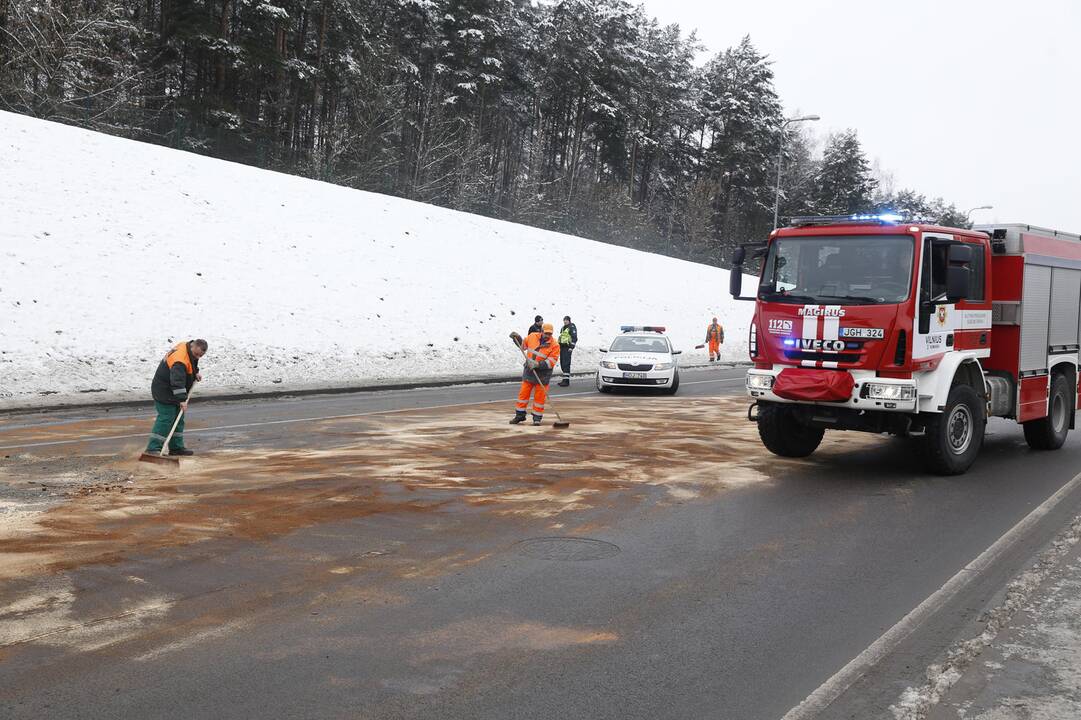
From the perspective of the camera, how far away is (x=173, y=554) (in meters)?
6.54

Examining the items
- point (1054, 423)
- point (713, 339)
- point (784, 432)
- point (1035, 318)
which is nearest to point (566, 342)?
point (713, 339)

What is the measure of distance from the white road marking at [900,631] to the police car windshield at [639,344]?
13.8 meters

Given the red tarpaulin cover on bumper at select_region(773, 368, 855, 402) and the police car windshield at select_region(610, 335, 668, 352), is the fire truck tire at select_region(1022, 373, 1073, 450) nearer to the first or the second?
the red tarpaulin cover on bumper at select_region(773, 368, 855, 402)

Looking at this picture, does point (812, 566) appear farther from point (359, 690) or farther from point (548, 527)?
point (359, 690)

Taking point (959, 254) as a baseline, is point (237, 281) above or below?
above

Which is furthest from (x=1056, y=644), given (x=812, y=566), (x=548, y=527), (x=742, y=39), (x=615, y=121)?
(x=742, y=39)

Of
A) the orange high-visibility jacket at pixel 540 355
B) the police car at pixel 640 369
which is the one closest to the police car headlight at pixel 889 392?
the orange high-visibility jacket at pixel 540 355

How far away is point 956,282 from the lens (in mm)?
9922

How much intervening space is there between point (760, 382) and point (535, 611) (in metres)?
6.00

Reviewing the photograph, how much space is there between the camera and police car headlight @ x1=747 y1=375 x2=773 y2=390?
10688mm

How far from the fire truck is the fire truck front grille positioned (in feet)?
0.04

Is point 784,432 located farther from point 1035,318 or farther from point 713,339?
point 713,339

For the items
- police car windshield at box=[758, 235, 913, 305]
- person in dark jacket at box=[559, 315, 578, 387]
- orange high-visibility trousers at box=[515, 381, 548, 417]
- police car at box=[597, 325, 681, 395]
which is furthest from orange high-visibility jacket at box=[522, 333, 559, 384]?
person in dark jacket at box=[559, 315, 578, 387]

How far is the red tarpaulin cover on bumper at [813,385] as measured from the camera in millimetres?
9977
